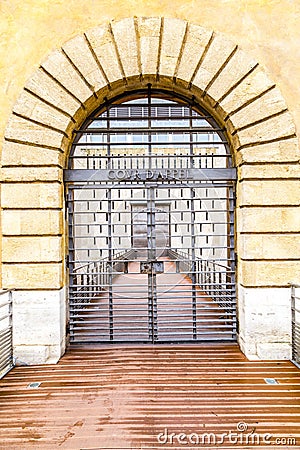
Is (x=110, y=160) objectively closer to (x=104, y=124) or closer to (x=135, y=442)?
(x=104, y=124)

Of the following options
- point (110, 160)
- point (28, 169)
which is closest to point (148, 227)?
point (110, 160)

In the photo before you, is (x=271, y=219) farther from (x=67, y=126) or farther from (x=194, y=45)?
(x=67, y=126)

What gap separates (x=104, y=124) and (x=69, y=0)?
77.7 inches

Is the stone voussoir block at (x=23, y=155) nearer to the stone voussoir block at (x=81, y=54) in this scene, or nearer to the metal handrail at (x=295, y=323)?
the stone voussoir block at (x=81, y=54)

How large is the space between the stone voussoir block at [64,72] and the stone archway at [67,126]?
0.05ft

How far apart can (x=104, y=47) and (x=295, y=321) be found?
208 inches

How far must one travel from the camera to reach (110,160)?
5.84 meters

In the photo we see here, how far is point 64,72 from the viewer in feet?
17.2

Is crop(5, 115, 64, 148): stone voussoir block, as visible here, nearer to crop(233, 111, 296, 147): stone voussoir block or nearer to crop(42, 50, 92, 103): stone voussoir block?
crop(42, 50, 92, 103): stone voussoir block

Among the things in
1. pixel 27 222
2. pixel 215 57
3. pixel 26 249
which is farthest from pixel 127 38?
pixel 26 249

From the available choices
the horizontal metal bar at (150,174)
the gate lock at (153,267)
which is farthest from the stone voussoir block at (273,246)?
the gate lock at (153,267)

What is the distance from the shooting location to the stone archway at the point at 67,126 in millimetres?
5211

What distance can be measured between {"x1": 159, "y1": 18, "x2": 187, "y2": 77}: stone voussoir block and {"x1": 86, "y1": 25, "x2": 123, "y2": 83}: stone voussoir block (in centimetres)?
78

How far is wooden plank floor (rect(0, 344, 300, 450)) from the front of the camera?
11.3ft
